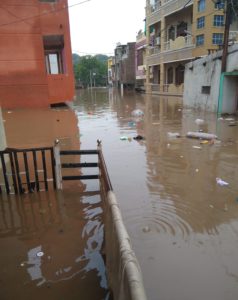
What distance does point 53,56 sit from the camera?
21.8 meters

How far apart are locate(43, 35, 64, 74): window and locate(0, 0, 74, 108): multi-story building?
1.05 m

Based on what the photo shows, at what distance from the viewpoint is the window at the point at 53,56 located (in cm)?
1977

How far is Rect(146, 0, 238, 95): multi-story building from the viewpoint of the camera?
23.4 meters

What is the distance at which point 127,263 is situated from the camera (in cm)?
144

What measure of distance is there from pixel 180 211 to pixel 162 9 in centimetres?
2980

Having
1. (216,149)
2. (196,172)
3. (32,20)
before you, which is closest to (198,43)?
(32,20)

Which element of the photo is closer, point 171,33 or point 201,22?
point 201,22

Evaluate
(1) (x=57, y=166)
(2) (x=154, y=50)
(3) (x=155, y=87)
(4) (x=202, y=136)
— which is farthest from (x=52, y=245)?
(2) (x=154, y=50)

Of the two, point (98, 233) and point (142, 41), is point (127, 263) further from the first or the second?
point (142, 41)

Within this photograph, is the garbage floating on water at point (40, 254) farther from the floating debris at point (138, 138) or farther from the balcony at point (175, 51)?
the balcony at point (175, 51)

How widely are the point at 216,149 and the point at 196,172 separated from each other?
2208 mm

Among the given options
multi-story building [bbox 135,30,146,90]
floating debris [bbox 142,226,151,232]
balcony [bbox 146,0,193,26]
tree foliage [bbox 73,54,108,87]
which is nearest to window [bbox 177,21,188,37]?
balcony [bbox 146,0,193,26]

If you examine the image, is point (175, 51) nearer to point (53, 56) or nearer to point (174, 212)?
point (53, 56)

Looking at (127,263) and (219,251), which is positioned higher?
(127,263)
